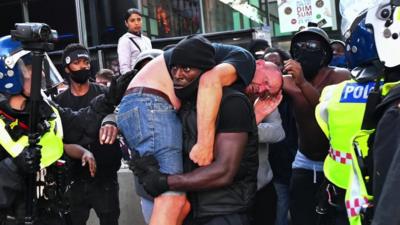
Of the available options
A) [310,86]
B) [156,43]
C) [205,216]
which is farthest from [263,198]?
[156,43]

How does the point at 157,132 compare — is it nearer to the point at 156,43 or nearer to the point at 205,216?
the point at 205,216

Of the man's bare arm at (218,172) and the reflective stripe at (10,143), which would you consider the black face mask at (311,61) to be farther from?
the reflective stripe at (10,143)

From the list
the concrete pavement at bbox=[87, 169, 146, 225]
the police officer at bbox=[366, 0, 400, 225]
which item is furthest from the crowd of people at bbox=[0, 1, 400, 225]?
the concrete pavement at bbox=[87, 169, 146, 225]

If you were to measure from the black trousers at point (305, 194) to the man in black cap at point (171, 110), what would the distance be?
139 centimetres

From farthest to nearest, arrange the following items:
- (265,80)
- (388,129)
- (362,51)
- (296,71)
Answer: (296,71)
(265,80)
(362,51)
(388,129)

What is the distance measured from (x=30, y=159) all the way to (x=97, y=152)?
1.57 meters

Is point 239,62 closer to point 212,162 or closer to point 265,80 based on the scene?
point 265,80

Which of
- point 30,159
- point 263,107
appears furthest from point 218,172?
point 30,159

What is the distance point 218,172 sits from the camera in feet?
8.35

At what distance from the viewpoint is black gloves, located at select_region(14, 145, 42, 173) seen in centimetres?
308

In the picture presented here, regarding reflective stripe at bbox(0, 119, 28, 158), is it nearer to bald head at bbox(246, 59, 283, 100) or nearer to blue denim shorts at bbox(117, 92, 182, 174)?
blue denim shorts at bbox(117, 92, 182, 174)

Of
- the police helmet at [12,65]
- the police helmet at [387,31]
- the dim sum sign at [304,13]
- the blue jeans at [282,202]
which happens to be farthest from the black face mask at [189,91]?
the dim sum sign at [304,13]

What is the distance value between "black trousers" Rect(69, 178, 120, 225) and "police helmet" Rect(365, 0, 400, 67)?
2.97 metres

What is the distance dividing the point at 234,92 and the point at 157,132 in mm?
424
